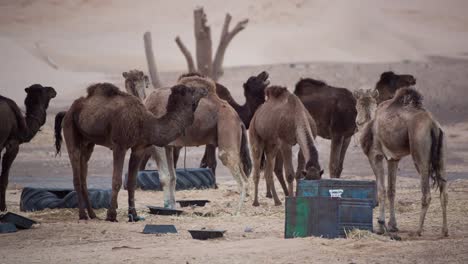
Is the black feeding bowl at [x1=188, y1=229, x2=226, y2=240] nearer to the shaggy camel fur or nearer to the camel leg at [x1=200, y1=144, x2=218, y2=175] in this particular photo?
the shaggy camel fur

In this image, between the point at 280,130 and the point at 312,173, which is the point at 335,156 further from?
the point at 312,173

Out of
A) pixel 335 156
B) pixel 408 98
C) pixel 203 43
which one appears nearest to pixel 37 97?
pixel 335 156

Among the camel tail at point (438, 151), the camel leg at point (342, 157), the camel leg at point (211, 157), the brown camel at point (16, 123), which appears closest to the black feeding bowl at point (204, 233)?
the camel tail at point (438, 151)

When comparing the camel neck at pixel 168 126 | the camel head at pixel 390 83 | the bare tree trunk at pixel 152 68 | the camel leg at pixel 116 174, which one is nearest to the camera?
the camel leg at pixel 116 174

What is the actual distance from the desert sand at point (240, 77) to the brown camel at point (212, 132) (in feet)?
2.14

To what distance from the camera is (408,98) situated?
13.2 m

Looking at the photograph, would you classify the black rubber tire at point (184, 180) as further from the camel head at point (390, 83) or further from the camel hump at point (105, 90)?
the camel hump at point (105, 90)

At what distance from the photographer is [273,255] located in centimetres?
1124

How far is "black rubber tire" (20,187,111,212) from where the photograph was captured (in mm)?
15953

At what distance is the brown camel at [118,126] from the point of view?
14.5 metres

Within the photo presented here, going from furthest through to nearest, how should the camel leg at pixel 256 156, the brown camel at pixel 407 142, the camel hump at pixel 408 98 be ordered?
the camel leg at pixel 256 156, the camel hump at pixel 408 98, the brown camel at pixel 407 142

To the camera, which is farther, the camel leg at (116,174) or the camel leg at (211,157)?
the camel leg at (211,157)

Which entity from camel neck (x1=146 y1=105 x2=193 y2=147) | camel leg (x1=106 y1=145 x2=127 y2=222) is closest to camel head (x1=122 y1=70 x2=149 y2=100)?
camel neck (x1=146 y1=105 x2=193 y2=147)

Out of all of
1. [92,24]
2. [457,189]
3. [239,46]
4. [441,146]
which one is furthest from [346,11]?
[441,146]
